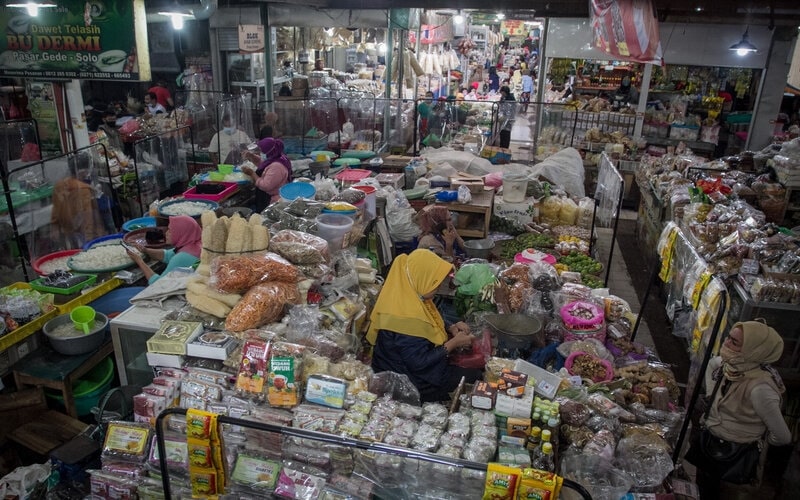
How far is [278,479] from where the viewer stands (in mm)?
2768

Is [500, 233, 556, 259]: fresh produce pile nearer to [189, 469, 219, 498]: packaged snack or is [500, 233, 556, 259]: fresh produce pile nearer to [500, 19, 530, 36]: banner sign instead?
[189, 469, 219, 498]: packaged snack

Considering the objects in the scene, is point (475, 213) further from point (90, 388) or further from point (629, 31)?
point (90, 388)

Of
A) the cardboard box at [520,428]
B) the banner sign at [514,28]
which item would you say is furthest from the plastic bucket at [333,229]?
the banner sign at [514,28]

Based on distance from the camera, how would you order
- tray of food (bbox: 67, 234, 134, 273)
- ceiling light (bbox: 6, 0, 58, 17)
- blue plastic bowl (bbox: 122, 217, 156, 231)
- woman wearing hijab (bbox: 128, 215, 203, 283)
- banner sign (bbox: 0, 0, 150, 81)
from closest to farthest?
tray of food (bbox: 67, 234, 134, 273) → woman wearing hijab (bbox: 128, 215, 203, 283) → ceiling light (bbox: 6, 0, 58, 17) → banner sign (bbox: 0, 0, 150, 81) → blue plastic bowl (bbox: 122, 217, 156, 231)

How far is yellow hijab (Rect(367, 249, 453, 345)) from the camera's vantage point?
4.25 metres

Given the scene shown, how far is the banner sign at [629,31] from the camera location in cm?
590

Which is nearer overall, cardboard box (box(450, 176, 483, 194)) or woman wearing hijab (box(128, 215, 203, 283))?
woman wearing hijab (box(128, 215, 203, 283))

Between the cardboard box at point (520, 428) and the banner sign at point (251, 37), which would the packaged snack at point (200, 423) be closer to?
the cardboard box at point (520, 428)

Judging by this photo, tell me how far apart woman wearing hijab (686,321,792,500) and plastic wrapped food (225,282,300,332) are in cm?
316

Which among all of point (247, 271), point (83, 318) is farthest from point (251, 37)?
point (247, 271)

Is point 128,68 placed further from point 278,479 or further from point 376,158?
point 278,479

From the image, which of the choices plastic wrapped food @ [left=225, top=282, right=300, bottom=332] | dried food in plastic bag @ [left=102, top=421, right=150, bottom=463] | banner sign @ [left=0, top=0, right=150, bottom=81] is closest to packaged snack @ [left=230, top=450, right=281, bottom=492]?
dried food in plastic bag @ [left=102, top=421, right=150, bottom=463]

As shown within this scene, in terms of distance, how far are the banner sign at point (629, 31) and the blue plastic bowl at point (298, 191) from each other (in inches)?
139

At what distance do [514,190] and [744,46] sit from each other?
7790 mm
